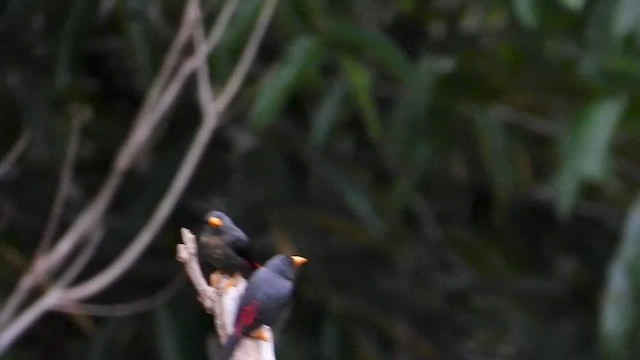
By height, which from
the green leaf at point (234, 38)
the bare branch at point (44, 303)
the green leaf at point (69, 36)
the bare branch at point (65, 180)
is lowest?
the bare branch at point (44, 303)

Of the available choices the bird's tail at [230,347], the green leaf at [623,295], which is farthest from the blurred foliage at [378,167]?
the bird's tail at [230,347]

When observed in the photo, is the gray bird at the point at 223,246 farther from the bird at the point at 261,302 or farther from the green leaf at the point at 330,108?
the green leaf at the point at 330,108

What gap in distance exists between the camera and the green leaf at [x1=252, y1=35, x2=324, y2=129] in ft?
4.62

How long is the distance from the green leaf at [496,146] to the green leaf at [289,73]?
0.92 ft

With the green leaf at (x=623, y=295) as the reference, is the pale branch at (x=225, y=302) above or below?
below

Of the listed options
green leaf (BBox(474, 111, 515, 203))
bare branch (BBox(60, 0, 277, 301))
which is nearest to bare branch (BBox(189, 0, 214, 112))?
bare branch (BBox(60, 0, 277, 301))

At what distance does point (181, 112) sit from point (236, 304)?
1.03m

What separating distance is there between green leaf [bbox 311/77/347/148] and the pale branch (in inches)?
28.5

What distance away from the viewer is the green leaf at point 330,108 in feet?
5.08

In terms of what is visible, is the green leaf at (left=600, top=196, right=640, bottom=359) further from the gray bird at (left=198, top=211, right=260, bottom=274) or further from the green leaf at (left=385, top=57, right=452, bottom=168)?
the gray bird at (left=198, top=211, right=260, bottom=274)

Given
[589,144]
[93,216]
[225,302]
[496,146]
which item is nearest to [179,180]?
[93,216]

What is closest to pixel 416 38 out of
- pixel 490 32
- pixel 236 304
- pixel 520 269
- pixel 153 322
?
A: pixel 490 32

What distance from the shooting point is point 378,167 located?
1894mm

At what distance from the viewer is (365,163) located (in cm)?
188
